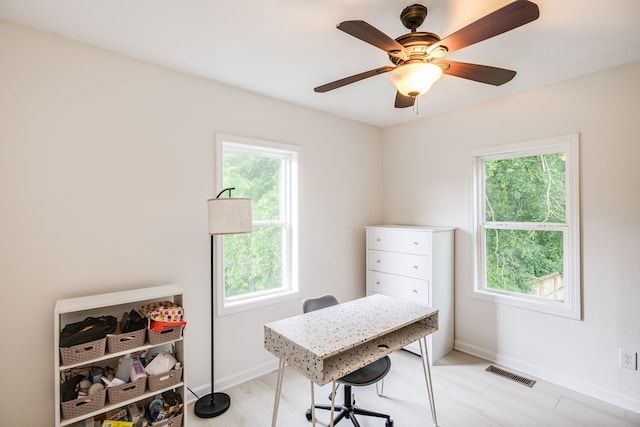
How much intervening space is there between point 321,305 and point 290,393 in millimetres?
820

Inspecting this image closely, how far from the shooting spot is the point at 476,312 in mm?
3160

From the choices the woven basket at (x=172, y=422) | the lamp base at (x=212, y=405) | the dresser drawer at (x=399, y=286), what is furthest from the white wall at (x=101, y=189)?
the dresser drawer at (x=399, y=286)

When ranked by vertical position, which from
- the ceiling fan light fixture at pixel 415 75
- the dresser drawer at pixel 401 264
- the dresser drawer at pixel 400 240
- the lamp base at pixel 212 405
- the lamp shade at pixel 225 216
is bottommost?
the lamp base at pixel 212 405

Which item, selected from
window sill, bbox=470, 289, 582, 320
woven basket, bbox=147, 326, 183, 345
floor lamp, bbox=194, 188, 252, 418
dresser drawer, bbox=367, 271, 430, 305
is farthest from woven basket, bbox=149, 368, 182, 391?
window sill, bbox=470, 289, 582, 320

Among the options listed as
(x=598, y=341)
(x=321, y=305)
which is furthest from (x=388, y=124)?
(x=598, y=341)

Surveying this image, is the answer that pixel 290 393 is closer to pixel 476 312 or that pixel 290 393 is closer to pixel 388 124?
pixel 476 312

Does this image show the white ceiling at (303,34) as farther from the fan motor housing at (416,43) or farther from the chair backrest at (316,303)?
the chair backrest at (316,303)

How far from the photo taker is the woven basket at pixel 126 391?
1.80m

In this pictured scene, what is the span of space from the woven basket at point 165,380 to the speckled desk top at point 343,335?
69cm

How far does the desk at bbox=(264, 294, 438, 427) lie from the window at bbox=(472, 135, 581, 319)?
1359mm

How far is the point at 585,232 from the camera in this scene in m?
2.50

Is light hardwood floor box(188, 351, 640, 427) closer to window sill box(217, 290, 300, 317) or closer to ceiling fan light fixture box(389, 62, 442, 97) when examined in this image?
window sill box(217, 290, 300, 317)

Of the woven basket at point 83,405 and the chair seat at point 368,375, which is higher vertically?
the chair seat at point 368,375

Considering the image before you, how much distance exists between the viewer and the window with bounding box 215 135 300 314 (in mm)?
2701
